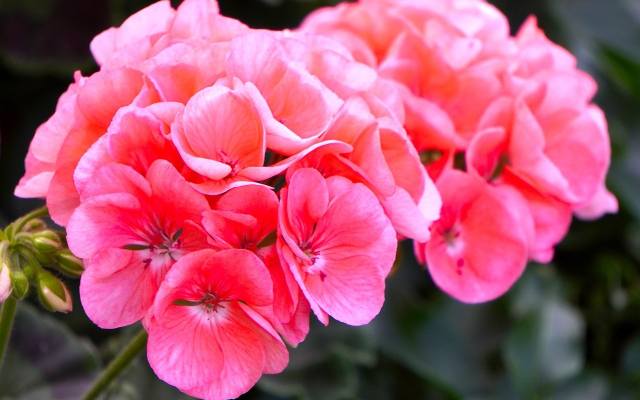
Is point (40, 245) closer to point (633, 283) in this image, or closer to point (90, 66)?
point (90, 66)

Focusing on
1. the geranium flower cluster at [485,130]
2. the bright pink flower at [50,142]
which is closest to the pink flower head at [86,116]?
the bright pink flower at [50,142]

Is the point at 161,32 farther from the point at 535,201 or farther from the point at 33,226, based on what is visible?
the point at 535,201

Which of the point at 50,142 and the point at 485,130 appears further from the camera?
the point at 485,130

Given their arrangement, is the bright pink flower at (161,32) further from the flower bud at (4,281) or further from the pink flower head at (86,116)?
the flower bud at (4,281)

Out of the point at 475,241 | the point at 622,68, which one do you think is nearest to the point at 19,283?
the point at 475,241

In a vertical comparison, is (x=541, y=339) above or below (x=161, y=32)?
below

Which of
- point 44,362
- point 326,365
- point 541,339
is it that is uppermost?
point 44,362

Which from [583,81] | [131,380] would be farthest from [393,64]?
[131,380]
